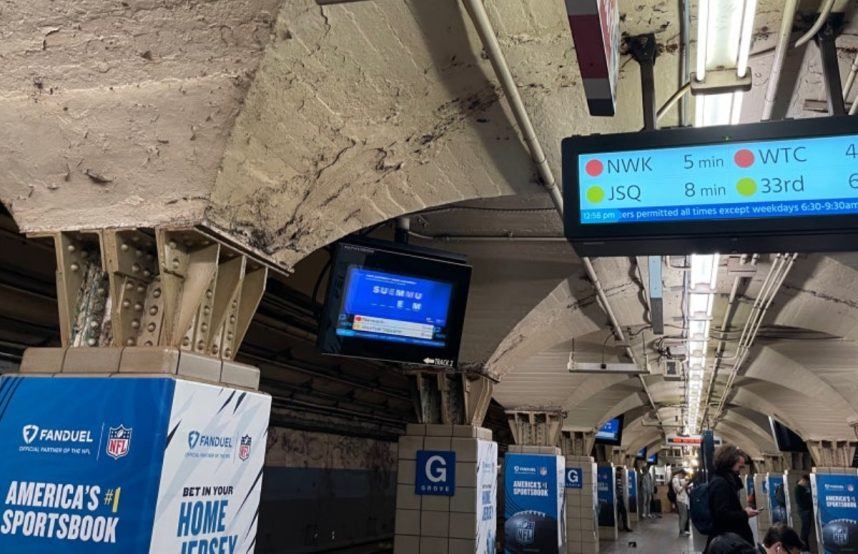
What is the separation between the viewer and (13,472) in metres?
2.90

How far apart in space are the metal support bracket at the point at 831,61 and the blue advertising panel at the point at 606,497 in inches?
705

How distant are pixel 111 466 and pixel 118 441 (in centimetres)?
11

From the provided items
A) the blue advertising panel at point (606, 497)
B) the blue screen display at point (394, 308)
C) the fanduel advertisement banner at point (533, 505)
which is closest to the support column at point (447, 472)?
the blue screen display at point (394, 308)

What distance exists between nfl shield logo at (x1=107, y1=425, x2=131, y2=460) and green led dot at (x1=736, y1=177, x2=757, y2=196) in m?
2.92

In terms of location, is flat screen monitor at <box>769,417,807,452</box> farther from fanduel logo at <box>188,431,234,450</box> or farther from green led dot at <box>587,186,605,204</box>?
fanduel logo at <box>188,431,234,450</box>

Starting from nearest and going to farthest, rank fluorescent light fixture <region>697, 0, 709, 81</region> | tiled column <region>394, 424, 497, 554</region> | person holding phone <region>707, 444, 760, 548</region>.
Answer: fluorescent light fixture <region>697, 0, 709, 81</region>
person holding phone <region>707, 444, 760, 548</region>
tiled column <region>394, 424, 497, 554</region>

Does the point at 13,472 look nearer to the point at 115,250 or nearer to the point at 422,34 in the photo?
the point at 115,250

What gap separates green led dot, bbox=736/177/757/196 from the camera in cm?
291

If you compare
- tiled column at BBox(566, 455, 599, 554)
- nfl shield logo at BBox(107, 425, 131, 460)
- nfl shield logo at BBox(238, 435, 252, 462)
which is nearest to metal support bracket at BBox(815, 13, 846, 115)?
nfl shield logo at BBox(238, 435, 252, 462)

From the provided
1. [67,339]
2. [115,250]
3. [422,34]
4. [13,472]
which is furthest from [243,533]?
[422,34]

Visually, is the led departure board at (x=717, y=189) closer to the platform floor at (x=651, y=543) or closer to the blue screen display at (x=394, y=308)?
the blue screen display at (x=394, y=308)

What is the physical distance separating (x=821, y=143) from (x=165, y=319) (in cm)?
311

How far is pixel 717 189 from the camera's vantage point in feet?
9.64

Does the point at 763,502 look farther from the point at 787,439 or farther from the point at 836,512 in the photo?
the point at 836,512
